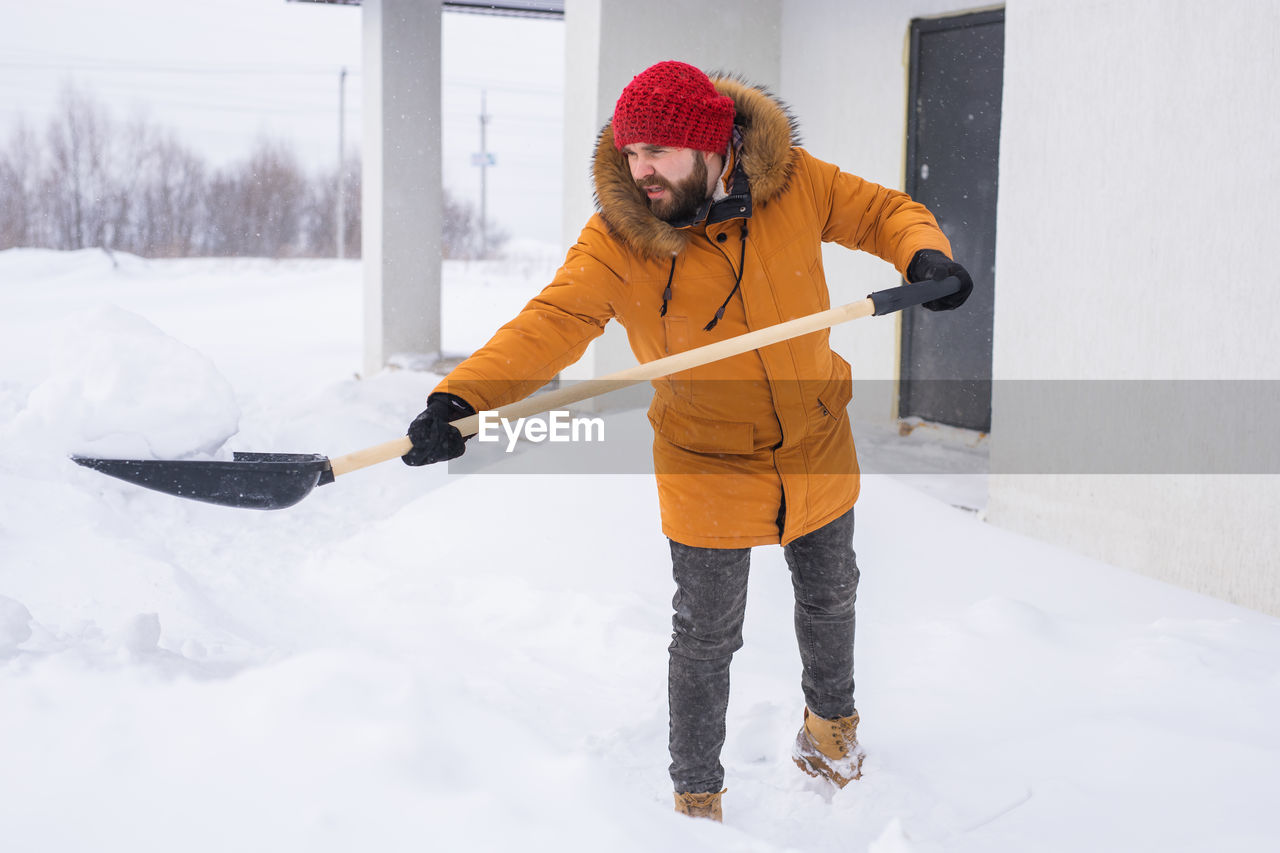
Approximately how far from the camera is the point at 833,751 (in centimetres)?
224

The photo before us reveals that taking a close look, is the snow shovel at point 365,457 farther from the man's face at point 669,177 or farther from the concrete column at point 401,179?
the concrete column at point 401,179

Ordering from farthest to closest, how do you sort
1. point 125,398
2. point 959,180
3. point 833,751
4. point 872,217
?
point 959,180
point 125,398
point 833,751
point 872,217

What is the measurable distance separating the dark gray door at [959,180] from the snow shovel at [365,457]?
3638 mm

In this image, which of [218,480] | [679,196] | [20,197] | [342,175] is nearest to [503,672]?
[218,480]

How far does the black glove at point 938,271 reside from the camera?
1.94 m

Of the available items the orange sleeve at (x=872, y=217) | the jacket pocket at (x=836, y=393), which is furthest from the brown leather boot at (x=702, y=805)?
the orange sleeve at (x=872, y=217)

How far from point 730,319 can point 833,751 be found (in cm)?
107

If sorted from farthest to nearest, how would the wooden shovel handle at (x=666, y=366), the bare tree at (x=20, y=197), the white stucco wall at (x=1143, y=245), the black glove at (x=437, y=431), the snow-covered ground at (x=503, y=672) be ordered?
the bare tree at (x=20, y=197), the white stucco wall at (x=1143, y=245), the wooden shovel handle at (x=666, y=366), the black glove at (x=437, y=431), the snow-covered ground at (x=503, y=672)

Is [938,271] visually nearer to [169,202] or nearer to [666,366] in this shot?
[666,366]

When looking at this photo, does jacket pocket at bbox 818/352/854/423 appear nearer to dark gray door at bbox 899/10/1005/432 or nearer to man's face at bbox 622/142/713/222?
man's face at bbox 622/142/713/222

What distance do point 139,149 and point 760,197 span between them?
1995 centimetres

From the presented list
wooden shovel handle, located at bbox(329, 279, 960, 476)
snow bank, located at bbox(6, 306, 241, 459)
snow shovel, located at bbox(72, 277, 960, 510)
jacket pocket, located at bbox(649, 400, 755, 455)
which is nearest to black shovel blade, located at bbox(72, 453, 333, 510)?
snow shovel, located at bbox(72, 277, 960, 510)

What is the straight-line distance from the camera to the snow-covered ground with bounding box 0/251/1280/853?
60.6 inches

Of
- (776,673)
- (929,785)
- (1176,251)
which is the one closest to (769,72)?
(1176,251)
